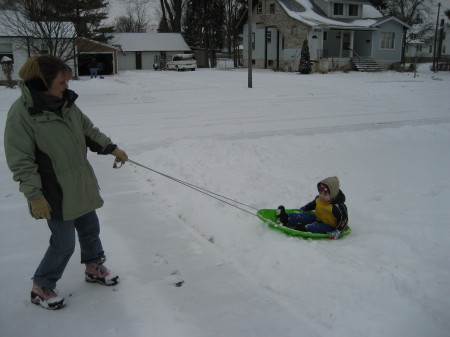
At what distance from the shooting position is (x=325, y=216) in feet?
14.4

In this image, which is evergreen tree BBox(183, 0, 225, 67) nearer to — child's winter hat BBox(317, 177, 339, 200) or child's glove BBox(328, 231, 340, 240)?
child's winter hat BBox(317, 177, 339, 200)

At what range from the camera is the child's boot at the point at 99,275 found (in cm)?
351

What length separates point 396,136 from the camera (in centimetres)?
946

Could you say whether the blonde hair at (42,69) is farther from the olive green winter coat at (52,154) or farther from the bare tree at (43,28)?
the bare tree at (43,28)

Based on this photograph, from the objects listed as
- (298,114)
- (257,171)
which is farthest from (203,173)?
(298,114)

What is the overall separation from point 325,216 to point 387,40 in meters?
38.5

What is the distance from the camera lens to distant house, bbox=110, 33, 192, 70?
4556 cm

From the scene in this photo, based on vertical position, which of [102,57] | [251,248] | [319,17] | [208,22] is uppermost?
[208,22]

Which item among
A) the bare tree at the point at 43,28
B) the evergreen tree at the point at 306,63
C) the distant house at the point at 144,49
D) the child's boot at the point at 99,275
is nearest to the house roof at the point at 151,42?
the distant house at the point at 144,49

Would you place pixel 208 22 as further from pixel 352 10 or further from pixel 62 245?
pixel 62 245

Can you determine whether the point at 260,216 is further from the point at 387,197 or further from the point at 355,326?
the point at 387,197

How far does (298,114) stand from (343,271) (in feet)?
31.9

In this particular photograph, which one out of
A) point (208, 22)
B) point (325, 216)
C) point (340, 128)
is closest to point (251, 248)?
point (325, 216)

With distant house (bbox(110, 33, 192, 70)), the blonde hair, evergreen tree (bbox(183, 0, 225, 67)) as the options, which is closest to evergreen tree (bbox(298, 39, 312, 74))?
evergreen tree (bbox(183, 0, 225, 67))
